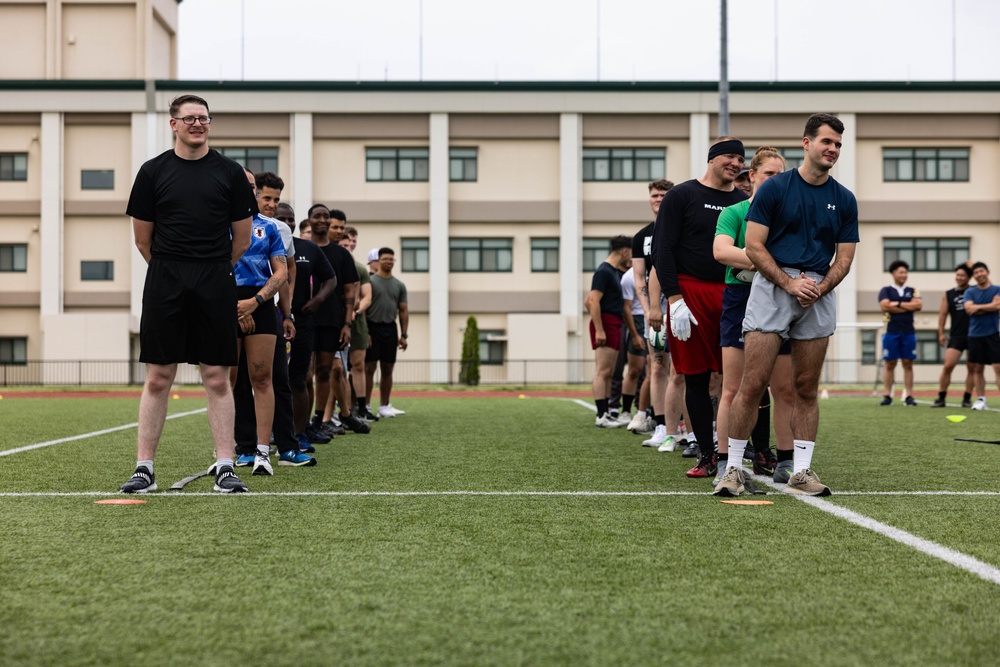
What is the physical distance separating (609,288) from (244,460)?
511cm

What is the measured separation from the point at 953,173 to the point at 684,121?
1029cm

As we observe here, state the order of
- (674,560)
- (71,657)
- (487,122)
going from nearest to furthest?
(71,657) < (674,560) < (487,122)

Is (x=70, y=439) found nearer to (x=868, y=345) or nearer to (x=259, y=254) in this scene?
(x=259, y=254)

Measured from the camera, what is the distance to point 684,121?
39656 millimetres

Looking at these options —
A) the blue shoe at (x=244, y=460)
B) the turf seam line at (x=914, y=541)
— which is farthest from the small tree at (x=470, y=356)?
the turf seam line at (x=914, y=541)

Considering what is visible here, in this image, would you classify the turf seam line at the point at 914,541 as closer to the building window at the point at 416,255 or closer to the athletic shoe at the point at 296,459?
the athletic shoe at the point at 296,459

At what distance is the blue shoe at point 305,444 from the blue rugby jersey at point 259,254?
1.59m

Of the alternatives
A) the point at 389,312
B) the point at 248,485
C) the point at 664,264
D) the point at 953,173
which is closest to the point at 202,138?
the point at 248,485

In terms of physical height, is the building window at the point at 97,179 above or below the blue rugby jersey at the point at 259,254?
above

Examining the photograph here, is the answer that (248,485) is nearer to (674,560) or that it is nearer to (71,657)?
(674,560)

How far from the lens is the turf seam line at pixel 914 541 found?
3764 mm

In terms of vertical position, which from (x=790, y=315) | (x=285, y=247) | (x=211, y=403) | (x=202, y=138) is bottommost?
(x=211, y=403)

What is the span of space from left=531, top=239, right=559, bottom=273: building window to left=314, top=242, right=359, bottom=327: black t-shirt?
98.7 ft

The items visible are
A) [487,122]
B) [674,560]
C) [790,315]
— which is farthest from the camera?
[487,122]
